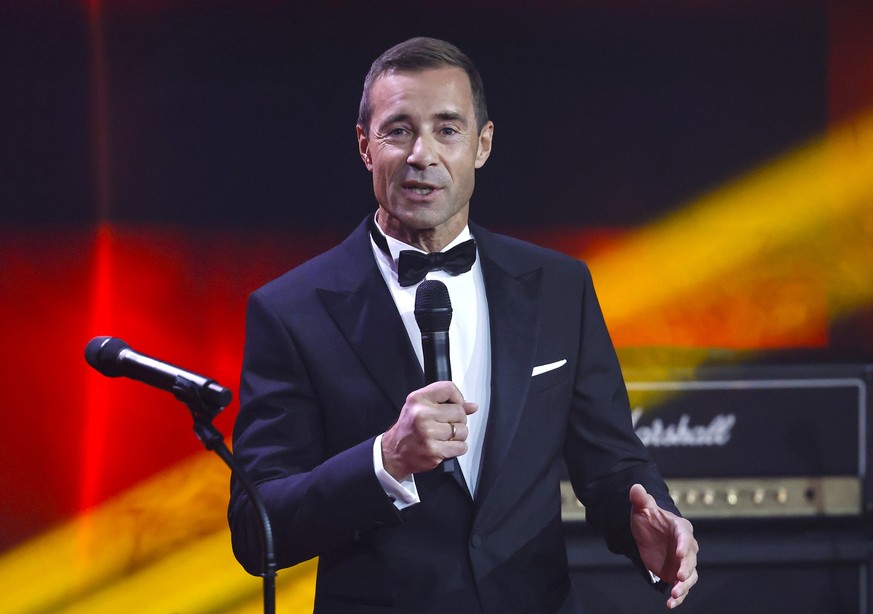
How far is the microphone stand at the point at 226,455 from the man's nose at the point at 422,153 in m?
0.59

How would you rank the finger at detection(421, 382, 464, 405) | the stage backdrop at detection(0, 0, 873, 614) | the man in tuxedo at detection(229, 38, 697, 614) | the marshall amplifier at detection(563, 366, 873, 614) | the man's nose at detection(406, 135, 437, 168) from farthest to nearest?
the stage backdrop at detection(0, 0, 873, 614) < the marshall amplifier at detection(563, 366, 873, 614) < the man's nose at detection(406, 135, 437, 168) < the man in tuxedo at detection(229, 38, 697, 614) < the finger at detection(421, 382, 464, 405)

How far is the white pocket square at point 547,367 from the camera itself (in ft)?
5.92

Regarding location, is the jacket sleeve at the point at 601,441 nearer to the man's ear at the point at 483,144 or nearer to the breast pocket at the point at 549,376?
the breast pocket at the point at 549,376

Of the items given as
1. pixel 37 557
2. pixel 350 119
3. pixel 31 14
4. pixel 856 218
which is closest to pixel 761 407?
pixel 856 218

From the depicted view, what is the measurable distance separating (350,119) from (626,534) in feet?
5.72

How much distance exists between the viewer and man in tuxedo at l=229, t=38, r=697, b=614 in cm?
167

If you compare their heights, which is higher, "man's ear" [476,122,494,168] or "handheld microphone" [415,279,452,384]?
"man's ear" [476,122,494,168]

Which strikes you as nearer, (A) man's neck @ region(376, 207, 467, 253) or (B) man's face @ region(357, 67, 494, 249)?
(B) man's face @ region(357, 67, 494, 249)

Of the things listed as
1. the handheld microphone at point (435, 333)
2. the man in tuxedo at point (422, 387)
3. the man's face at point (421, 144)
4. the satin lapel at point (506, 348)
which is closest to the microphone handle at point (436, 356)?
the handheld microphone at point (435, 333)

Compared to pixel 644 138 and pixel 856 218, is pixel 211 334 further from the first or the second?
pixel 856 218

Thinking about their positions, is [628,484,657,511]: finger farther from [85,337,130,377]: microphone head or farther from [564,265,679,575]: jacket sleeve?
[85,337,130,377]: microphone head

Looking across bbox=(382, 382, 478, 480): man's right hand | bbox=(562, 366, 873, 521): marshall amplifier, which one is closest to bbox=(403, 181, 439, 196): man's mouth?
bbox=(382, 382, 478, 480): man's right hand

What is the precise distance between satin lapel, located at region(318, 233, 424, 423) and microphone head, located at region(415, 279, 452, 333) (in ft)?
0.62

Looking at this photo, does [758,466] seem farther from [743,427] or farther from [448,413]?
[448,413]
